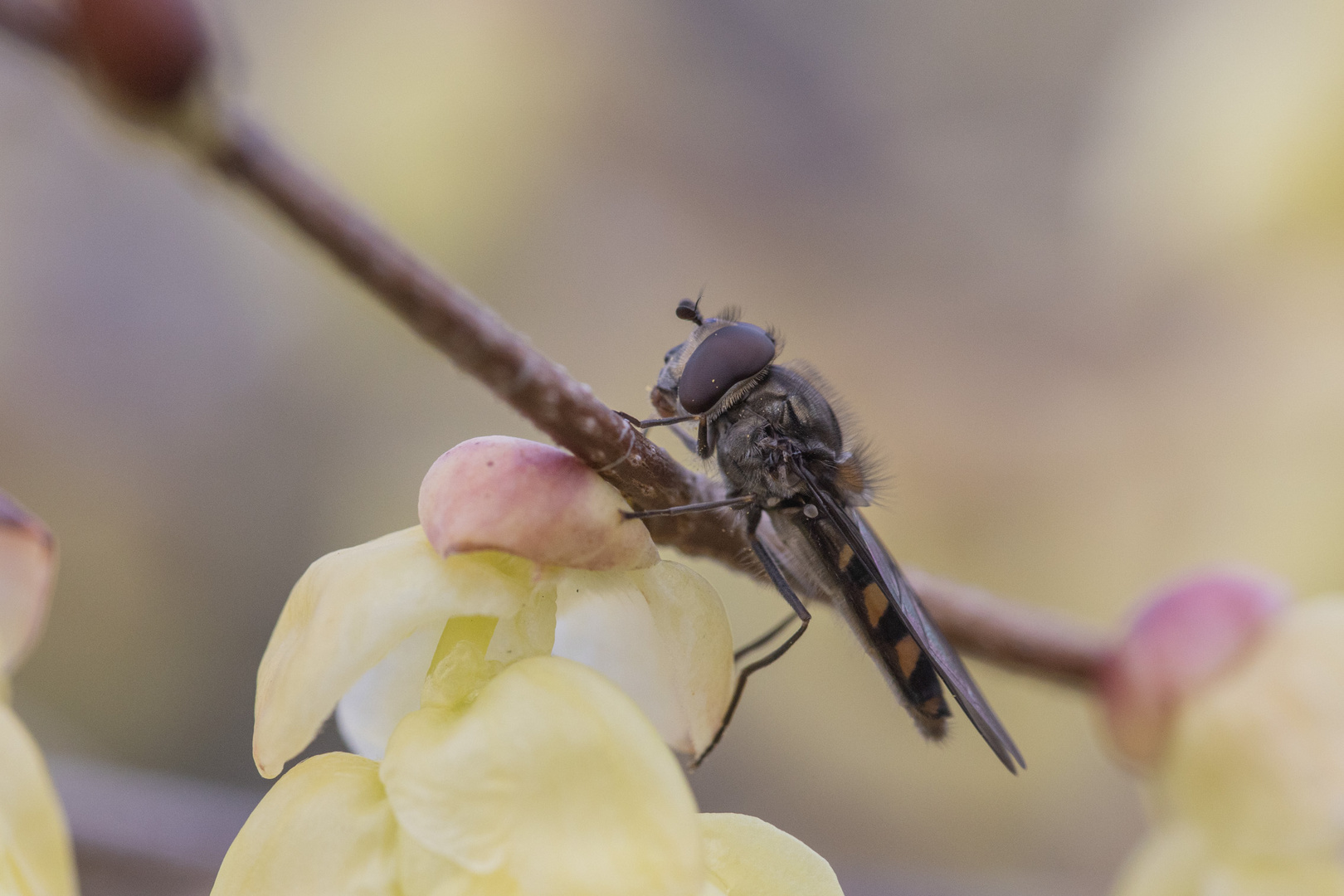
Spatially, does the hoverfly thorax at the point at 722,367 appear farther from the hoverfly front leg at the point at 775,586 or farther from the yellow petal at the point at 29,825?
the yellow petal at the point at 29,825

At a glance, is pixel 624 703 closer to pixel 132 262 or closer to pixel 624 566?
pixel 624 566

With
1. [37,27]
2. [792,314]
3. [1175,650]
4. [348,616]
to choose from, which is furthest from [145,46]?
[792,314]

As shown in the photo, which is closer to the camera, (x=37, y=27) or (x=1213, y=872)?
(x=37, y=27)

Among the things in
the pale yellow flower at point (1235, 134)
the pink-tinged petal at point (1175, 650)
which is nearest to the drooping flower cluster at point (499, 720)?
the pink-tinged petal at point (1175, 650)

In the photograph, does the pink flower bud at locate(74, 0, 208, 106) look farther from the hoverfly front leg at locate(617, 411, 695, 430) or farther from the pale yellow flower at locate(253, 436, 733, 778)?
the hoverfly front leg at locate(617, 411, 695, 430)

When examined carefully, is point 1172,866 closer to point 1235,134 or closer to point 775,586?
point 775,586

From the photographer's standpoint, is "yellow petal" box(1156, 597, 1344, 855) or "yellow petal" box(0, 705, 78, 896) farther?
"yellow petal" box(1156, 597, 1344, 855)

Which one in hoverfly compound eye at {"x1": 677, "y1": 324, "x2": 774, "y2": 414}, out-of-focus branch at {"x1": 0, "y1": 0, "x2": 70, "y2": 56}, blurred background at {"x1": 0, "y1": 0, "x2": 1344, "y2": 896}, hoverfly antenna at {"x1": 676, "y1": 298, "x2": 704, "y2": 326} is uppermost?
blurred background at {"x1": 0, "y1": 0, "x2": 1344, "y2": 896}

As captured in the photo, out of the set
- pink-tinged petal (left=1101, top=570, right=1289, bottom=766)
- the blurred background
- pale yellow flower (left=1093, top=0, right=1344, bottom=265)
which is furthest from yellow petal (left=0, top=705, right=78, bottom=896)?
pale yellow flower (left=1093, top=0, right=1344, bottom=265)
